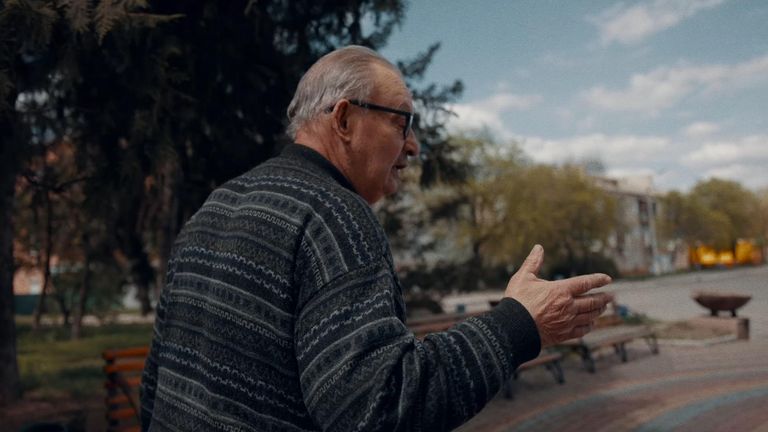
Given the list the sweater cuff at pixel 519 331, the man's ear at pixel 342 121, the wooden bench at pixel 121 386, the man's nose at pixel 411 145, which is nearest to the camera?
the sweater cuff at pixel 519 331

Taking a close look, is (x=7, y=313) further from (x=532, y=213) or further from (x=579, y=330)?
(x=532, y=213)

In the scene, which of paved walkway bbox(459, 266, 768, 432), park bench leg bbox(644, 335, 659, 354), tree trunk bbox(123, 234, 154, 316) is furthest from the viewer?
park bench leg bbox(644, 335, 659, 354)

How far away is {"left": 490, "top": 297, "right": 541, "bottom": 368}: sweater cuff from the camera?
122 centimetres

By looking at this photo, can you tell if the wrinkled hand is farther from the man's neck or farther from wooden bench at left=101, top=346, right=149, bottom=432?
wooden bench at left=101, top=346, right=149, bottom=432

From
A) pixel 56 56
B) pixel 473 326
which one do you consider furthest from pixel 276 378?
pixel 56 56

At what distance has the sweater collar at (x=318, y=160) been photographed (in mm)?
1414

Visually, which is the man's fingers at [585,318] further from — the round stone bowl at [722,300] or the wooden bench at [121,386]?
the round stone bowl at [722,300]

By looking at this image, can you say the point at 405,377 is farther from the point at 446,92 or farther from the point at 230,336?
the point at 446,92

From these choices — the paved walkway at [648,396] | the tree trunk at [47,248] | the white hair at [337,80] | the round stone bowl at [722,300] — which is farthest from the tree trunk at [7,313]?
the round stone bowl at [722,300]

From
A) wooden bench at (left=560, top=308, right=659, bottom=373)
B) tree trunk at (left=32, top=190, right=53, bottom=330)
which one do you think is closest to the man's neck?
tree trunk at (left=32, top=190, right=53, bottom=330)

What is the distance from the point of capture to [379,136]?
1475mm

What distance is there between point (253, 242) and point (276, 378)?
0.88 feet

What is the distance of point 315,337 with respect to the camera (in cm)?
115

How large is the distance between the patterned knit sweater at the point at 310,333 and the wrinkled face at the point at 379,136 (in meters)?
0.07
